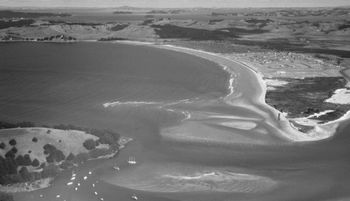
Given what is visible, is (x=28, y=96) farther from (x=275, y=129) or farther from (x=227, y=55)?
(x=227, y=55)

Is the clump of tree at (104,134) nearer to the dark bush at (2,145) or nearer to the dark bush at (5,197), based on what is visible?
the dark bush at (2,145)

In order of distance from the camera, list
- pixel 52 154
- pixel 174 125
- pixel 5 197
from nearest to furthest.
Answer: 1. pixel 5 197
2. pixel 52 154
3. pixel 174 125

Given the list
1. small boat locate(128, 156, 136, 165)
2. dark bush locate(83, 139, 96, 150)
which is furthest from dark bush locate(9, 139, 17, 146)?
small boat locate(128, 156, 136, 165)

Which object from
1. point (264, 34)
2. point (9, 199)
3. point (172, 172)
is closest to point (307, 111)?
point (172, 172)

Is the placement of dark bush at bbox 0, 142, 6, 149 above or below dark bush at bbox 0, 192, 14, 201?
above

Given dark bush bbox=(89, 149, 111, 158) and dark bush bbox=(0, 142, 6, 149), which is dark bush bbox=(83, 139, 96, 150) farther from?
dark bush bbox=(0, 142, 6, 149)

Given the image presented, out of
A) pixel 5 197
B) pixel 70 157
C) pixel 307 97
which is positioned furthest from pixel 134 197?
pixel 307 97

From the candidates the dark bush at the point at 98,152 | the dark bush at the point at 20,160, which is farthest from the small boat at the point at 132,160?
the dark bush at the point at 20,160

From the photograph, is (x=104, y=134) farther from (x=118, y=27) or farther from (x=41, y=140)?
(x=118, y=27)
